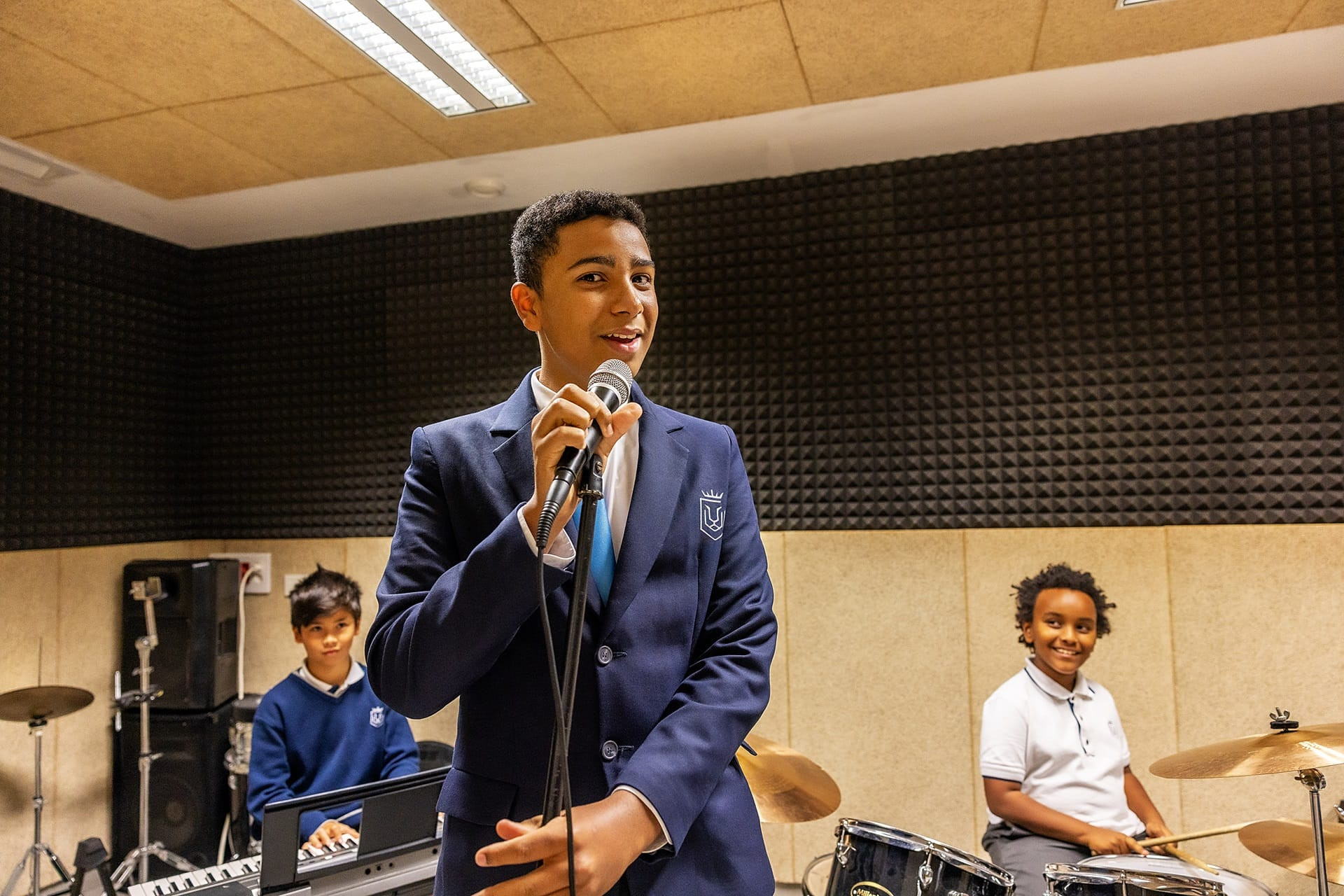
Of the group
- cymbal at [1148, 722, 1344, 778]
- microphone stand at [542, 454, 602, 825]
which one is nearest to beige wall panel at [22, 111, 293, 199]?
microphone stand at [542, 454, 602, 825]

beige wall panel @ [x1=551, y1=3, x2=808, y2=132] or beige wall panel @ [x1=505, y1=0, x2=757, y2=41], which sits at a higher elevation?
beige wall panel @ [x1=551, y1=3, x2=808, y2=132]

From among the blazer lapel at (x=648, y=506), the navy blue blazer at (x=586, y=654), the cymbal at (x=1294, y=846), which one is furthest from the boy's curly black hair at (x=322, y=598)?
the cymbal at (x=1294, y=846)

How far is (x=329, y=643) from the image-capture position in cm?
305

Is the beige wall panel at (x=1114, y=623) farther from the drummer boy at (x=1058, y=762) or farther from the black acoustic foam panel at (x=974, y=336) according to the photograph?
the drummer boy at (x=1058, y=762)

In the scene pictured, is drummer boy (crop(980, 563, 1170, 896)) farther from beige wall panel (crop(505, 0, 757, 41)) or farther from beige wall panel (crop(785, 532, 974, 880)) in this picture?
beige wall panel (crop(505, 0, 757, 41))

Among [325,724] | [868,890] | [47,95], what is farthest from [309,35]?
[868,890]

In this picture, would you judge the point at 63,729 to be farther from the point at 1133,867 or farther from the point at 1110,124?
the point at 1110,124

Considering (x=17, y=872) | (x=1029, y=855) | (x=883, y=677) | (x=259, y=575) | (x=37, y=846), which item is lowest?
(x=17, y=872)

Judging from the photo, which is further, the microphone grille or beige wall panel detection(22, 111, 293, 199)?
beige wall panel detection(22, 111, 293, 199)

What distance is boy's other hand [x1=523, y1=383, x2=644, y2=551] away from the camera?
34.3 inches

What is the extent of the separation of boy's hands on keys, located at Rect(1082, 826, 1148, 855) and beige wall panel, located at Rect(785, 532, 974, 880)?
91 centimetres

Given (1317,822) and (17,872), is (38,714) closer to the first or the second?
(17,872)

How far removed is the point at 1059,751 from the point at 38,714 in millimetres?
3669

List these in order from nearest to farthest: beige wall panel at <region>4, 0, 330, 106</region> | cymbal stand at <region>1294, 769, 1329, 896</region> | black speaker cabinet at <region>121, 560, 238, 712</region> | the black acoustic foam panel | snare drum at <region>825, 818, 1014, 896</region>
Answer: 1. snare drum at <region>825, 818, 1014, 896</region>
2. cymbal stand at <region>1294, 769, 1329, 896</region>
3. beige wall panel at <region>4, 0, 330, 106</region>
4. the black acoustic foam panel
5. black speaker cabinet at <region>121, 560, 238, 712</region>
